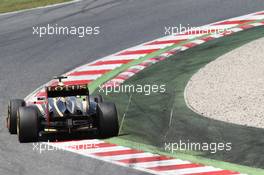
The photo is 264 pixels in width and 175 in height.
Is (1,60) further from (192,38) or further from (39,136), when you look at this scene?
(39,136)

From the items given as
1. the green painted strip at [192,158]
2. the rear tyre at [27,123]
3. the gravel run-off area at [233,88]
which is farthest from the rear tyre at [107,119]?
the gravel run-off area at [233,88]

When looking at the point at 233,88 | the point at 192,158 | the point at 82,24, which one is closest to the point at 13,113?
the point at 192,158

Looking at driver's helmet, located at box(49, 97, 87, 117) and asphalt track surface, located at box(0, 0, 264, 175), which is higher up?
asphalt track surface, located at box(0, 0, 264, 175)

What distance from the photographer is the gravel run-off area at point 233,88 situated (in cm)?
2342

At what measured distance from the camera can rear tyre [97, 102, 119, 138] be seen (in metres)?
21.4

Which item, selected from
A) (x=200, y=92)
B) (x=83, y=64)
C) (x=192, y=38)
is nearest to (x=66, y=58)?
(x=83, y=64)

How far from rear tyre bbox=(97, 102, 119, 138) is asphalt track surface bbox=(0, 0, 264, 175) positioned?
9.22ft

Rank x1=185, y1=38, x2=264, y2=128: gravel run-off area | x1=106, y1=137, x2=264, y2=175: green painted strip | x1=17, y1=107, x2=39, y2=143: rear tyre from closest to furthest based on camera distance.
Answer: x1=106, y1=137, x2=264, y2=175: green painted strip → x1=17, y1=107, x2=39, y2=143: rear tyre → x1=185, y1=38, x2=264, y2=128: gravel run-off area

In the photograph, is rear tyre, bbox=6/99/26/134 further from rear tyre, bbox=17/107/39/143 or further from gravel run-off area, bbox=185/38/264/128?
gravel run-off area, bbox=185/38/264/128

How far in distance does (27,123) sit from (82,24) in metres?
13.3

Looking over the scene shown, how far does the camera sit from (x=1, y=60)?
3067 cm

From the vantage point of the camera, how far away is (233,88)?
2545cm

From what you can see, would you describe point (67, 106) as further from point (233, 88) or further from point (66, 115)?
point (233, 88)

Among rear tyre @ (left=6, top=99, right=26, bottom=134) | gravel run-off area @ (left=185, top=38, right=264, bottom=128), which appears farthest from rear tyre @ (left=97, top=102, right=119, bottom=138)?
gravel run-off area @ (left=185, top=38, right=264, bottom=128)
